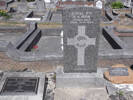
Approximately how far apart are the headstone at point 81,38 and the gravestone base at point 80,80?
269 mm

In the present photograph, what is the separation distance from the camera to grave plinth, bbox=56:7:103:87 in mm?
5949

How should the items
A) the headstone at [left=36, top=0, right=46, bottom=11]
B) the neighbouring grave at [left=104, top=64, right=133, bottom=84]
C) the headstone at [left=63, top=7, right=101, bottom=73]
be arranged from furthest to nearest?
1. the headstone at [left=36, top=0, right=46, bottom=11]
2. the neighbouring grave at [left=104, top=64, right=133, bottom=84]
3. the headstone at [left=63, top=7, right=101, bottom=73]

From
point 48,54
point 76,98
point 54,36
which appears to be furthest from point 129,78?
point 54,36

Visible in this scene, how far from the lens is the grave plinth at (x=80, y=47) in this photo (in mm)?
5949

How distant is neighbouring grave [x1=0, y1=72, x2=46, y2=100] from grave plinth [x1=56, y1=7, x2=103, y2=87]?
0.79m

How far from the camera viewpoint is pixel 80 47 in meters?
6.42

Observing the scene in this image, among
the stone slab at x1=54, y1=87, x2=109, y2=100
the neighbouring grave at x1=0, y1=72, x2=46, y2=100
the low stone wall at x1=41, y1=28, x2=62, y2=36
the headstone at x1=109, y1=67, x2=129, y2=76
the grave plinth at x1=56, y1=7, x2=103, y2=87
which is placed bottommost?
the low stone wall at x1=41, y1=28, x2=62, y2=36

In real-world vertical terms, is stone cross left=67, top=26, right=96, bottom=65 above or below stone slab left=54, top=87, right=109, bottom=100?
above

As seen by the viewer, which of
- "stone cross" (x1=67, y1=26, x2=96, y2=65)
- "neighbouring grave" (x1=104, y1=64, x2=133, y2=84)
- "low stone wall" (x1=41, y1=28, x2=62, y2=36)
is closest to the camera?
"stone cross" (x1=67, y1=26, x2=96, y2=65)

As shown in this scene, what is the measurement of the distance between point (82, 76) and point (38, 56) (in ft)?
14.3

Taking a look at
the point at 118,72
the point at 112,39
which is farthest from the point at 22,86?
the point at 112,39

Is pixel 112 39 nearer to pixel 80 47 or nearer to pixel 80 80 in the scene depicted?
pixel 80 47

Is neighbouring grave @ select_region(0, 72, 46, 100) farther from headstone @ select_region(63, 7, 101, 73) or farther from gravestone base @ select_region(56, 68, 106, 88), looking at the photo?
headstone @ select_region(63, 7, 101, 73)

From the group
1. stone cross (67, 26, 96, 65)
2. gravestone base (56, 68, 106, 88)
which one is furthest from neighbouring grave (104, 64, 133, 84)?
stone cross (67, 26, 96, 65)
